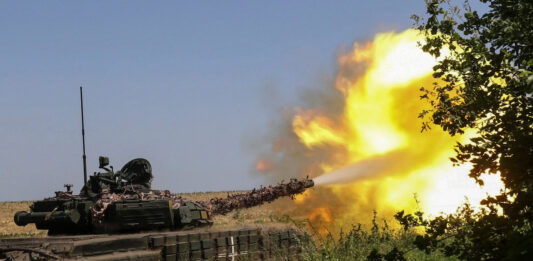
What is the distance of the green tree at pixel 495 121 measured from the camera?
664cm

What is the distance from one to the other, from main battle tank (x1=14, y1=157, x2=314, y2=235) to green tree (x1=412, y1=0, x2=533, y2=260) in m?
7.38

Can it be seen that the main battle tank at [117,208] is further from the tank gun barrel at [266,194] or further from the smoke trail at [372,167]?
the smoke trail at [372,167]

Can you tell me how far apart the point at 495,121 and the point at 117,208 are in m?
9.07

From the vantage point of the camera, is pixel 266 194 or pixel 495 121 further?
pixel 266 194

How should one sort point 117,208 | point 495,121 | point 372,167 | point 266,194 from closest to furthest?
point 495,121, point 117,208, point 266,194, point 372,167

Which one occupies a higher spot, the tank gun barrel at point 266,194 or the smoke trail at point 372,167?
the smoke trail at point 372,167

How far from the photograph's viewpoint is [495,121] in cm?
888

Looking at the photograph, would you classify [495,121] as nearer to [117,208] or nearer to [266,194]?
[117,208]

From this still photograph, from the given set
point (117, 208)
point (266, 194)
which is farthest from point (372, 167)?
point (117, 208)

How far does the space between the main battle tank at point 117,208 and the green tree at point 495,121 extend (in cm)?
738

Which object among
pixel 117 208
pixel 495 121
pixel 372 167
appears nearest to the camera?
pixel 495 121

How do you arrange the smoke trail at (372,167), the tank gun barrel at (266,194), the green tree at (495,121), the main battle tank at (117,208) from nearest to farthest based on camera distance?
the green tree at (495,121) < the main battle tank at (117,208) < the tank gun barrel at (266,194) < the smoke trail at (372,167)

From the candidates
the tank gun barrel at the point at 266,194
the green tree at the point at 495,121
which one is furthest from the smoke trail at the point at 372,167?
the green tree at the point at 495,121

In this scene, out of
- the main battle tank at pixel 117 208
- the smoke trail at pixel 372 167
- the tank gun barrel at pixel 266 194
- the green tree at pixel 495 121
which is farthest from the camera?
the smoke trail at pixel 372 167
